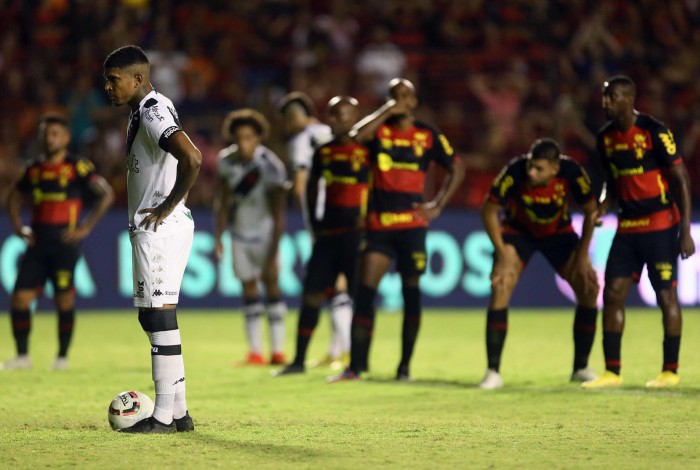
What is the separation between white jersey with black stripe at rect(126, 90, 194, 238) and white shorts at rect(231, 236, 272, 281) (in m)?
5.10

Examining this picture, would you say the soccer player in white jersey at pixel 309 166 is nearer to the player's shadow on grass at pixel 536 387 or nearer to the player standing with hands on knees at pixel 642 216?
the player's shadow on grass at pixel 536 387

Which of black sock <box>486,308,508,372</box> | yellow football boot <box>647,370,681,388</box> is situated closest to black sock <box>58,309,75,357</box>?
black sock <box>486,308,508,372</box>

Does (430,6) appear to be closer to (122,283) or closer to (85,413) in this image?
(122,283)

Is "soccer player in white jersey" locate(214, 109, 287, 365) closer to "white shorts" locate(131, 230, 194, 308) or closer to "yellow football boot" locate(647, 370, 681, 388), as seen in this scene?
"yellow football boot" locate(647, 370, 681, 388)

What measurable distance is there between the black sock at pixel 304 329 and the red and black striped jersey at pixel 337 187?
29.6 inches

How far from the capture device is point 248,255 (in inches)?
500

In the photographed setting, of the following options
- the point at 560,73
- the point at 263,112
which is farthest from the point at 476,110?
the point at 263,112

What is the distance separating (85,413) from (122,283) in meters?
9.66

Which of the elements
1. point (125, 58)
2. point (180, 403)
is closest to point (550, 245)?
point (180, 403)

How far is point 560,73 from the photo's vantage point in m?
19.9

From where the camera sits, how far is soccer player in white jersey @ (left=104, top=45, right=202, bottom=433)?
742 cm

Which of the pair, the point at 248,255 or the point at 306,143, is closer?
the point at 306,143

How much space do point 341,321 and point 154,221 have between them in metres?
5.16

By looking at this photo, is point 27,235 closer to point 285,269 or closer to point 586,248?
point 586,248
